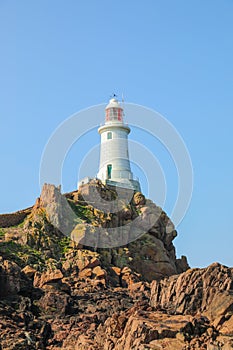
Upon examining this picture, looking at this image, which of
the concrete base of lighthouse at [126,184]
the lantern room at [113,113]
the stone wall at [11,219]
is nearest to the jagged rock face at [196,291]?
the stone wall at [11,219]

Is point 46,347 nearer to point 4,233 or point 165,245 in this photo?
point 4,233

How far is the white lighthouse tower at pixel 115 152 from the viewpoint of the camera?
332 ft

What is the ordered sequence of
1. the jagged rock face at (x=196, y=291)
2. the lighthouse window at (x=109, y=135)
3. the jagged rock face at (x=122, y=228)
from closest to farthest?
the jagged rock face at (x=196, y=291) < the jagged rock face at (x=122, y=228) < the lighthouse window at (x=109, y=135)

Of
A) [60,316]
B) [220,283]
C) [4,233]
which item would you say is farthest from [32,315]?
[4,233]

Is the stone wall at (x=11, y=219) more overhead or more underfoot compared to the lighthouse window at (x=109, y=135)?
more underfoot

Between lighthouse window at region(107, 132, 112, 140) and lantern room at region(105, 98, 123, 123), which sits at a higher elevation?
lantern room at region(105, 98, 123, 123)

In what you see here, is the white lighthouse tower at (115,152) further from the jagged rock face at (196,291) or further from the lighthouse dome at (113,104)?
the jagged rock face at (196,291)

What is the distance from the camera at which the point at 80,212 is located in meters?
91.4

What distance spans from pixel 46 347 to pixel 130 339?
8.34m

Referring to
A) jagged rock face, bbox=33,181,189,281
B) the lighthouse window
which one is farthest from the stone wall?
the lighthouse window

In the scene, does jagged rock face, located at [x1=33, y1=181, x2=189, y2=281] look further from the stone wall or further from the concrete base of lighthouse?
the stone wall

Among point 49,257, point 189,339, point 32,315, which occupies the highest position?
point 49,257

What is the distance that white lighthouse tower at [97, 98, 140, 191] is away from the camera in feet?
332

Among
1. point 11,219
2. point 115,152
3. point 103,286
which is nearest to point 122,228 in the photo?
point 11,219
